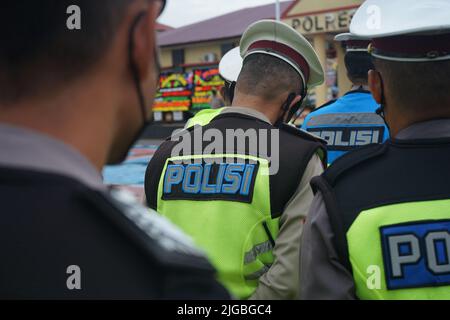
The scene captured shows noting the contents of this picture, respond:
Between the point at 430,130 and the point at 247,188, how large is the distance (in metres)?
0.75

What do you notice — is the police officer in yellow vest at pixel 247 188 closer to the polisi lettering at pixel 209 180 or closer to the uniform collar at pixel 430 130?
the polisi lettering at pixel 209 180

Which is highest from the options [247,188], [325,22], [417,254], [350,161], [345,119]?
[325,22]

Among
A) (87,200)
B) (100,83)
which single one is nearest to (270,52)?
(100,83)

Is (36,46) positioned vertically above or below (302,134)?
above

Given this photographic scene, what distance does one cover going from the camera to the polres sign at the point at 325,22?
1781 centimetres

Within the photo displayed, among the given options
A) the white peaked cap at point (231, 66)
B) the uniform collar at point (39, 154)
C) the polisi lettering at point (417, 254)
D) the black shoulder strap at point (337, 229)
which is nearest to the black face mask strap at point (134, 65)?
the uniform collar at point (39, 154)

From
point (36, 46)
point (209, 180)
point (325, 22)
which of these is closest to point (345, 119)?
point (209, 180)

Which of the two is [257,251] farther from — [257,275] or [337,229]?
[337,229]

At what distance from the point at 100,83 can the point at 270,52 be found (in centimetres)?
170

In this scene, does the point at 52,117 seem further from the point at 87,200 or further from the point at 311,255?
the point at 311,255

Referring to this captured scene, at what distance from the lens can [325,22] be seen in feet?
59.7

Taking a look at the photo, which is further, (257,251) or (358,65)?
(358,65)

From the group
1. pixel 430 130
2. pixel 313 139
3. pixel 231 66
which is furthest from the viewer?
pixel 231 66

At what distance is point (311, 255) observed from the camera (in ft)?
5.05
